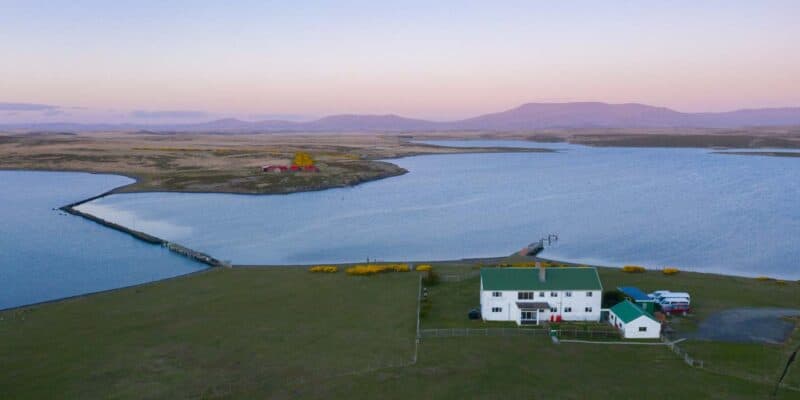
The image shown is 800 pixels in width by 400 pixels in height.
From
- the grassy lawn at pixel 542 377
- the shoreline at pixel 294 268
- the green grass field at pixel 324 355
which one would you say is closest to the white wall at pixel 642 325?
the grassy lawn at pixel 542 377

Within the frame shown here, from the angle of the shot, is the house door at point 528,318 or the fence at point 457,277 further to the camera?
the fence at point 457,277

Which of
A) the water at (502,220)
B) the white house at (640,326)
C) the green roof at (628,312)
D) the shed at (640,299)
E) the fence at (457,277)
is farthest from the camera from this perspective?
the water at (502,220)

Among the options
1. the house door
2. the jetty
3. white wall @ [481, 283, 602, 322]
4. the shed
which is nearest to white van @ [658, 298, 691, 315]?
the shed

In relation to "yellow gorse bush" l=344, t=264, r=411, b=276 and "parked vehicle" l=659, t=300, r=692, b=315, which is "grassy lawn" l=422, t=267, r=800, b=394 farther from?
"yellow gorse bush" l=344, t=264, r=411, b=276

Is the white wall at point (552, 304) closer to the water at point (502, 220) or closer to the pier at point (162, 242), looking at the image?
the water at point (502, 220)

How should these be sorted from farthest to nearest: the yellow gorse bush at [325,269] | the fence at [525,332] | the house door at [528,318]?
the yellow gorse bush at [325,269] → the house door at [528,318] → the fence at [525,332]

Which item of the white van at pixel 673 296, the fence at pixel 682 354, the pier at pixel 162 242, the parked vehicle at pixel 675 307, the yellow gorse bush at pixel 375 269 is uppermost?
the white van at pixel 673 296

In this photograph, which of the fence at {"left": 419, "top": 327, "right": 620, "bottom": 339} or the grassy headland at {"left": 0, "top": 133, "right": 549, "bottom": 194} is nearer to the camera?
the fence at {"left": 419, "top": 327, "right": 620, "bottom": 339}

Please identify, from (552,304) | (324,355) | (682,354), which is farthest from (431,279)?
(682,354)
